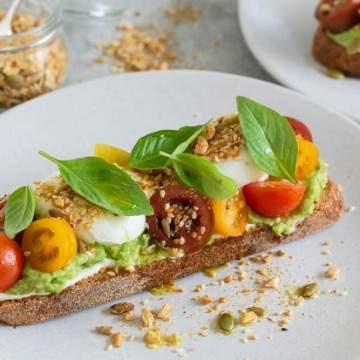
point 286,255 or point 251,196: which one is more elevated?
point 251,196

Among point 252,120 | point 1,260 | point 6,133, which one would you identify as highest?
point 252,120

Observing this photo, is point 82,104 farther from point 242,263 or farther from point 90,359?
point 90,359

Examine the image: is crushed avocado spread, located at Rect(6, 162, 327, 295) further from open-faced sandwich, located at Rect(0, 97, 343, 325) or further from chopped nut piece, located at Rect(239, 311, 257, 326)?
chopped nut piece, located at Rect(239, 311, 257, 326)

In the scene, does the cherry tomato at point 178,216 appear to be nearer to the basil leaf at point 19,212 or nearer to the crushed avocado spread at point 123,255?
the crushed avocado spread at point 123,255

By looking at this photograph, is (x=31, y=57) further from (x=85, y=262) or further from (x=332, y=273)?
(x=332, y=273)

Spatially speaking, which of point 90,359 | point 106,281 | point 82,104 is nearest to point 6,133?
point 82,104

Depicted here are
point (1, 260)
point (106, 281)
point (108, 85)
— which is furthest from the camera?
point (108, 85)

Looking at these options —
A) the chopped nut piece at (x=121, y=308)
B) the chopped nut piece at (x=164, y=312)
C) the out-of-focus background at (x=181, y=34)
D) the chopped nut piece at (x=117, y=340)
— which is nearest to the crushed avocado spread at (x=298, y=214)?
the chopped nut piece at (x=164, y=312)
